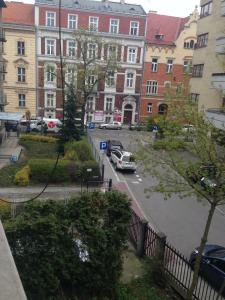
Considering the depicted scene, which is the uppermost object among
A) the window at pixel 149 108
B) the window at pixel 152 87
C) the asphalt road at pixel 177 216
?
the window at pixel 152 87

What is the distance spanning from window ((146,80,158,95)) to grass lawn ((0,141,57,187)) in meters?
21.6

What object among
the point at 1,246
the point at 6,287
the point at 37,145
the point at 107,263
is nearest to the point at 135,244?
the point at 107,263

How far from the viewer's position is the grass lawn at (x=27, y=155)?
1967 centimetres

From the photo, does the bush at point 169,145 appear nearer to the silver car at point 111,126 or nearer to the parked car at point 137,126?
the parked car at point 137,126

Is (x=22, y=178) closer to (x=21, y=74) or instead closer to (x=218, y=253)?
(x=218, y=253)

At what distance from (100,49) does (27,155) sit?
2171cm

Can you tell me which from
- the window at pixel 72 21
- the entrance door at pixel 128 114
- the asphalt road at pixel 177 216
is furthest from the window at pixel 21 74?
the asphalt road at pixel 177 216

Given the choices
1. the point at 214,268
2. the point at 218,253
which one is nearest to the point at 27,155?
the point at 218,253

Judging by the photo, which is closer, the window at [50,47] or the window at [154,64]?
the window at [50,47]

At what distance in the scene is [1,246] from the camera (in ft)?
16.4

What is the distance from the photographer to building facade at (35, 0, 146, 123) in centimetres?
4219

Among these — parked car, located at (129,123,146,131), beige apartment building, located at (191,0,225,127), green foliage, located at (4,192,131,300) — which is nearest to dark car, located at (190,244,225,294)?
green foliage, located at (4,192,131,300)

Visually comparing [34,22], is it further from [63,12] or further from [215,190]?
[215,190]

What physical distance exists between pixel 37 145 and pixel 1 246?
2428 cm
